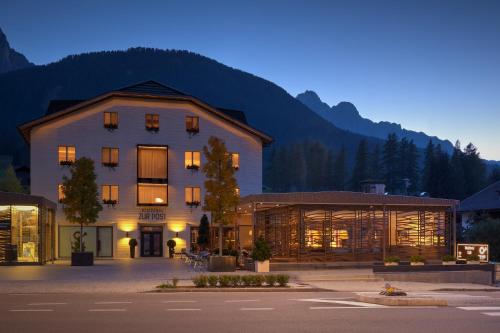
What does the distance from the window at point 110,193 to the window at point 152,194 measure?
1735mm

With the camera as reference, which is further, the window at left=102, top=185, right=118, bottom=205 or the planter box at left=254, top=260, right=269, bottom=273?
the window at left=102, top=185, right=118, bottom=205

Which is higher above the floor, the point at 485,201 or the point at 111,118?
the point at 111,118

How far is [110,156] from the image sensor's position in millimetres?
46312

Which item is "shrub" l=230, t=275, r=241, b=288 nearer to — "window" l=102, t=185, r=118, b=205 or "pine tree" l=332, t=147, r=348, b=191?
"window" l=102, t=185, r=118, b=205

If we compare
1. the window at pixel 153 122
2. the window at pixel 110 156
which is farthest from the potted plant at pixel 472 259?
the window at pixel 110 156

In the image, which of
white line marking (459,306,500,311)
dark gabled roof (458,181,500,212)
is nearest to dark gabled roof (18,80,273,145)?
dark gabled roof (458,181,500,212)

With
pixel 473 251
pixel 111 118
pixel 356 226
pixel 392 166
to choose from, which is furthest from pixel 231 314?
pixel 392 166

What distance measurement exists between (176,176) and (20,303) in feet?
101

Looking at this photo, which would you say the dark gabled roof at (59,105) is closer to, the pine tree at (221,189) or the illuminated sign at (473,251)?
the pine tree at (221,189)

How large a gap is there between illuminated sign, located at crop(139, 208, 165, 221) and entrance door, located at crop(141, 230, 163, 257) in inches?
43.2

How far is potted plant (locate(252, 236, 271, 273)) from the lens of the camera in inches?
1096

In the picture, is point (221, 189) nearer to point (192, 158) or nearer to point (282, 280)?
point (282, 280)

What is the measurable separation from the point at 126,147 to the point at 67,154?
4.40 metres

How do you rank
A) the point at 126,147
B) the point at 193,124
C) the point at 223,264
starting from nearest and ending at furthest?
the point at 223,264 < the point at 126,147 < the point at 193,124
